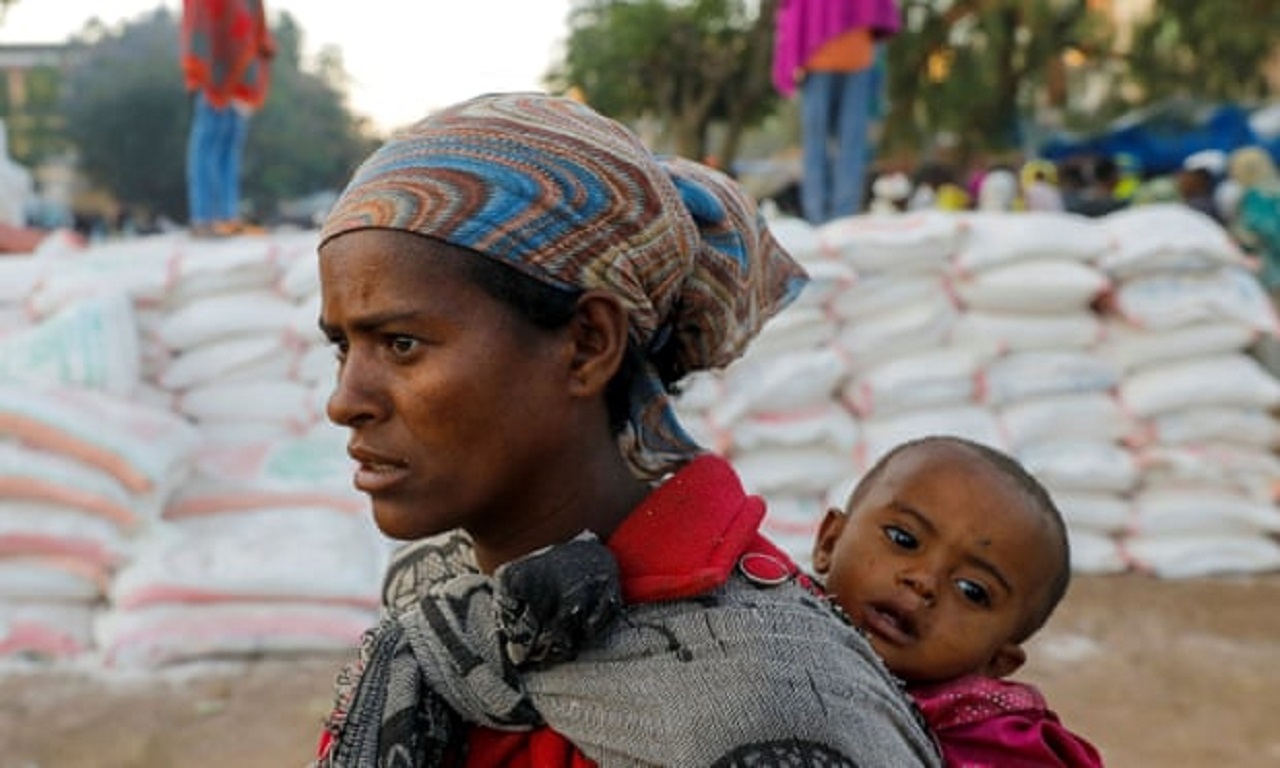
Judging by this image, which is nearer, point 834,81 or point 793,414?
point 793,414

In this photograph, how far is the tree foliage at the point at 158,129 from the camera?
25844 mm

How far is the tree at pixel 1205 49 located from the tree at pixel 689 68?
4845mm

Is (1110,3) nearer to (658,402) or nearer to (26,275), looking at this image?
(26,275)

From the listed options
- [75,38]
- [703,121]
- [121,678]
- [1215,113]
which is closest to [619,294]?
[121,678]

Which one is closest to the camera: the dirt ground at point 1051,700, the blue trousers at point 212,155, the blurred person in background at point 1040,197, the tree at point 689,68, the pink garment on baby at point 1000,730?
the pink garment on baby at point 1000,730

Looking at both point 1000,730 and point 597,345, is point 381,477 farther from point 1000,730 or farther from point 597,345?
point 1000,730

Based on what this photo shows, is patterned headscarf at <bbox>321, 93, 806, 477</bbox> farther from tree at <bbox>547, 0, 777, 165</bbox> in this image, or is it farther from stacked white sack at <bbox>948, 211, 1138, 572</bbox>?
tree at <bbox>547, 0, 777, 165</bbox>

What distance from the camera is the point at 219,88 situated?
499 cm

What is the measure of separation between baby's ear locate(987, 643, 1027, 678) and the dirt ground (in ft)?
5.92

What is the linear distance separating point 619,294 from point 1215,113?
48.6ft

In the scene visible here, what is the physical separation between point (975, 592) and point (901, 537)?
0.28ft

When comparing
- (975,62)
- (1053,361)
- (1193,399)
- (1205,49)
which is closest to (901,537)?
(1053,361)

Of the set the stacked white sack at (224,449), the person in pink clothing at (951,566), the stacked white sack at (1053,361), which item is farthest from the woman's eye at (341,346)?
the stacked white sack at (1053,361)

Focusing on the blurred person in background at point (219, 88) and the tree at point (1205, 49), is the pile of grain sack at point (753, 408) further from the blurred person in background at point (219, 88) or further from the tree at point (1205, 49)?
the tree at point (1205, 49)
